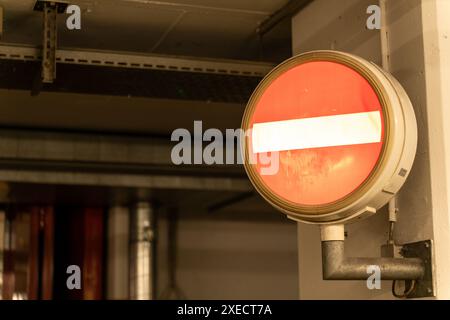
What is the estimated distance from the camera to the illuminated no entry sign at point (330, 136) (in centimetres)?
194

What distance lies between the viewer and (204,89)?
3.18 metres

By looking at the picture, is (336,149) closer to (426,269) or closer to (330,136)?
(330,136)

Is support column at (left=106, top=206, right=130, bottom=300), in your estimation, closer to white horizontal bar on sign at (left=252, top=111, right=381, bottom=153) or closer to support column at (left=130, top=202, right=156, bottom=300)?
support column at (left=130, top=202, right=156, bottom=300)

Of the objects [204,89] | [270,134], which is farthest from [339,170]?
[204,89]

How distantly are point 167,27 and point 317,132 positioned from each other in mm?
1335

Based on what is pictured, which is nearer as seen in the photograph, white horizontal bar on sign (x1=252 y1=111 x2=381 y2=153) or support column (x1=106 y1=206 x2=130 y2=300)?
white horizontal bar on sign (x1=252 y1=111 x2=381 y2=153)

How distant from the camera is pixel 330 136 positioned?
202 cm

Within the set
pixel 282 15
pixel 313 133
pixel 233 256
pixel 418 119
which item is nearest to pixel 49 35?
pixel 282 15

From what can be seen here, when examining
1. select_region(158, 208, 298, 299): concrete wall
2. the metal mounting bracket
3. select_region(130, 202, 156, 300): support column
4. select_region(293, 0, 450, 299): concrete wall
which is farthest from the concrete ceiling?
select_region(158, 208, 298, 299): concrete wall

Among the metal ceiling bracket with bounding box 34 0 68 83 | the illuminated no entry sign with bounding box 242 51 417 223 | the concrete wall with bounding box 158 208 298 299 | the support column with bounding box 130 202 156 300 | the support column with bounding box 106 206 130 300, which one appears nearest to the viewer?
the illuminated no entry sign with bounding box 242 51 417 223

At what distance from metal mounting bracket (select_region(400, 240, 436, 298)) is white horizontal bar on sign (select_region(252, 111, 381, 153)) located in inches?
13.4

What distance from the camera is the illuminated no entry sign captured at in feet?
6.36

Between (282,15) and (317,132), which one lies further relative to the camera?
(282,15)

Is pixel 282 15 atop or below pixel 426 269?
atop
